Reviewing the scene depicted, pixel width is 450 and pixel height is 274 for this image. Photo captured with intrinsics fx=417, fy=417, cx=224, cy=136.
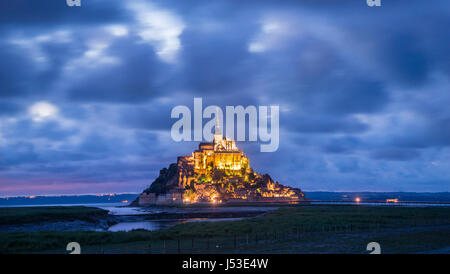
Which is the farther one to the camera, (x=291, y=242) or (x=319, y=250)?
(x=291, y=242)

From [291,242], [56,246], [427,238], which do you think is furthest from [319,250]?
[56,246]
